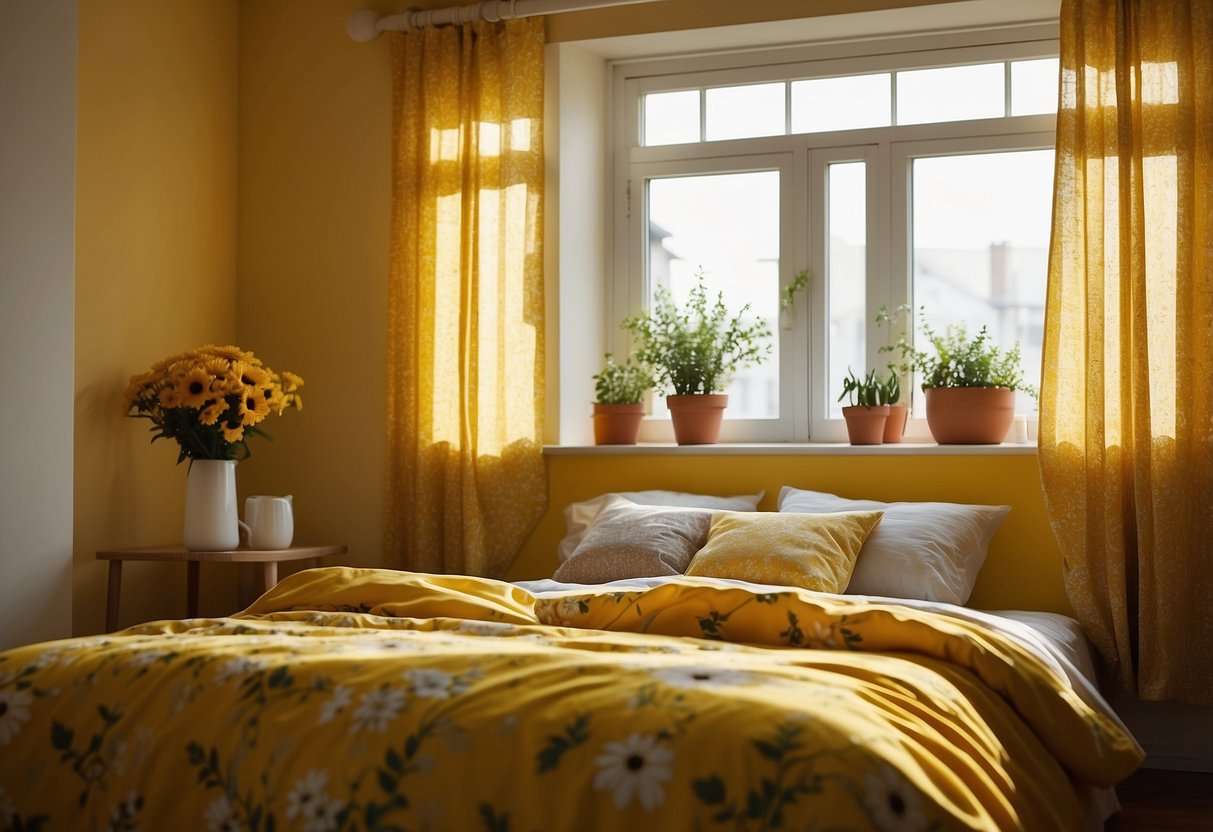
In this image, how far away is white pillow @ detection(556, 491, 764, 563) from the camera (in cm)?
383

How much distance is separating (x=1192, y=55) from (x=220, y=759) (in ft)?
10.2

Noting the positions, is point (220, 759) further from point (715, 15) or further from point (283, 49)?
point (283, 49)

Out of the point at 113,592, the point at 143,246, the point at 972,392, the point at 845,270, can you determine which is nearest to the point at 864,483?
the point at 972,392

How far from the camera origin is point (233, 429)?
3.80 m

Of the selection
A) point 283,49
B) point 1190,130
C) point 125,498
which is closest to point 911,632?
point 1190,130

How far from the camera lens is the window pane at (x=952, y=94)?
13.3ft

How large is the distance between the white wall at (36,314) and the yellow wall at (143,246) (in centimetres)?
60

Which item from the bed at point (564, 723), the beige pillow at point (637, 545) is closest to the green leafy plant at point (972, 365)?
the beige pillow at point (637, 545)

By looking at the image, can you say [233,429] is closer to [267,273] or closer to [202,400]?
[202,400]

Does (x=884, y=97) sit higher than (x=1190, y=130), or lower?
higher

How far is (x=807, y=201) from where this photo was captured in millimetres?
4238

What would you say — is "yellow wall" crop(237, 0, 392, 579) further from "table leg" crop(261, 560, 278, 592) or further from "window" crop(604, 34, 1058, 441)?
"window" crop(604, 34, 1058, 441)

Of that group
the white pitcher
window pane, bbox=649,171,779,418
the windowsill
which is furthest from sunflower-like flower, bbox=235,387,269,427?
window pane, bbox=649,171,779,418

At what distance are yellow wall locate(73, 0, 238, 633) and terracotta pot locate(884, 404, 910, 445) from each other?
7.98 ft
